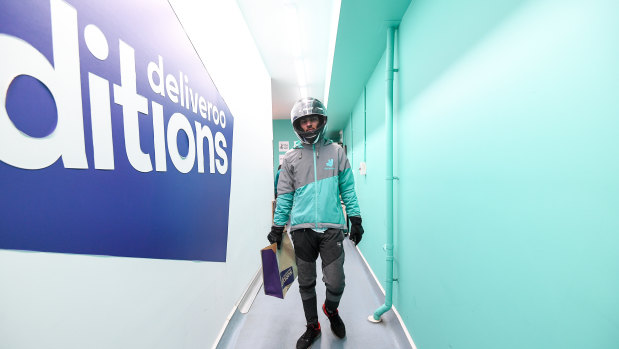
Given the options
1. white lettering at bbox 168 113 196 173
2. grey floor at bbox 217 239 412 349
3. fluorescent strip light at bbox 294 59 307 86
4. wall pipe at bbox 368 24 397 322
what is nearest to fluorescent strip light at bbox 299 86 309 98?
fluorescent strip light at bbox 294 59 307 86

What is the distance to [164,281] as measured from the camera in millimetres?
901

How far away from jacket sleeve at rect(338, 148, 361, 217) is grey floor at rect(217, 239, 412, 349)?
0.91m

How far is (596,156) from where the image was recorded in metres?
0.43

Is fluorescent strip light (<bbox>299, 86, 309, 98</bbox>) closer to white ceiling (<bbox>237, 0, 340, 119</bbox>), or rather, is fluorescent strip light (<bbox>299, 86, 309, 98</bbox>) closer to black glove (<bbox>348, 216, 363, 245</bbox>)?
white ceiling (<bbox>237, 0, 340, 119</bbox>)

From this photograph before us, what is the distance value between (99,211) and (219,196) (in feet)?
2.49

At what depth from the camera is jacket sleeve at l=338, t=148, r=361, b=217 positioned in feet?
4.56

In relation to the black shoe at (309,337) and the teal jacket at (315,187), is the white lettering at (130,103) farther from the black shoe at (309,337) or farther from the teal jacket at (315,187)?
the black shoe at (309,337)

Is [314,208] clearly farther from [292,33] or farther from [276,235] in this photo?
[292,33]

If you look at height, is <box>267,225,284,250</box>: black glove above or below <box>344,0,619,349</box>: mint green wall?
below

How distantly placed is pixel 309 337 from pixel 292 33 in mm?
3025

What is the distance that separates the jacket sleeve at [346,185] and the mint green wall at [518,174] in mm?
430

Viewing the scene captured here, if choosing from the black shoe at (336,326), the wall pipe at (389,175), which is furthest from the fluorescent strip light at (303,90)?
the black shoe at (336,326)

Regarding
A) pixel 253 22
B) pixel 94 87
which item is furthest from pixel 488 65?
pixel 253 22

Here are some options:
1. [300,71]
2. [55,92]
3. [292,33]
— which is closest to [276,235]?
[55,92]
